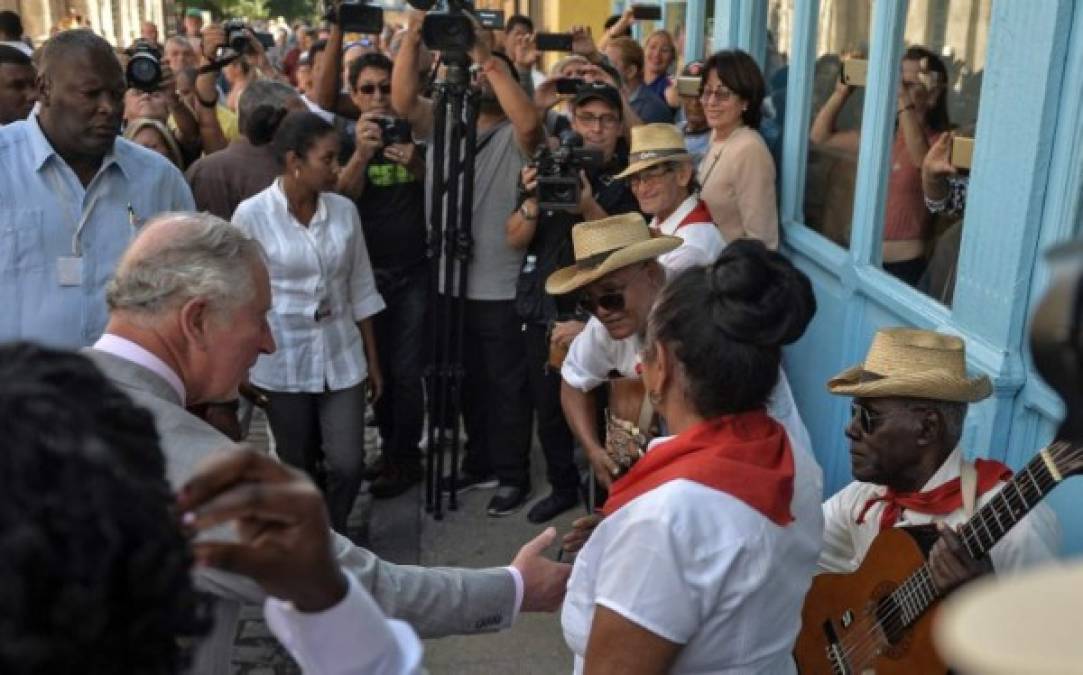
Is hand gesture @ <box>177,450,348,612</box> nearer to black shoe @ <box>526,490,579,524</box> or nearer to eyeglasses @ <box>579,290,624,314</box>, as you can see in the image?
eyeglasses @ <box>579,290,624,314</box>

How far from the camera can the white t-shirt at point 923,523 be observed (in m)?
2.23

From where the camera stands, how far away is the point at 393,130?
4.68 metres

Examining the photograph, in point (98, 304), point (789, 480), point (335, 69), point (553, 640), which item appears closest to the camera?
point (789, 480)

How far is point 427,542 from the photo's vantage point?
4.78m

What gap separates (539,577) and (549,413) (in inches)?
105

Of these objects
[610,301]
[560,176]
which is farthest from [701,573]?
[560,176]

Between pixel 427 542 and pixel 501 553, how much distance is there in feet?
1.15

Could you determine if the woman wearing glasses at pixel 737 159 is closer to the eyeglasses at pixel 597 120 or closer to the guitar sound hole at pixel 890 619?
the eyeglasses at pixel 597 120

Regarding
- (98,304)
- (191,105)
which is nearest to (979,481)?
(98,304)

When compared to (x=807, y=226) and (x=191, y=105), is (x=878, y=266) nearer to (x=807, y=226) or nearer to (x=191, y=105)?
(x=807, y=226)

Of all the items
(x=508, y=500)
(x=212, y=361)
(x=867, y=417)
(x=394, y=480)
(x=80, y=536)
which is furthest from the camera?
(x=394, y=480)

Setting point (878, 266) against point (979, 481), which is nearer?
point (979, 481)

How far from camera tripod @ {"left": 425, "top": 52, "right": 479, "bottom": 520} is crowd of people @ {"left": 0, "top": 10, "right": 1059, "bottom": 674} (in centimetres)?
8

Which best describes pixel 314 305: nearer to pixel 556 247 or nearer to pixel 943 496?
pixel 556 247
